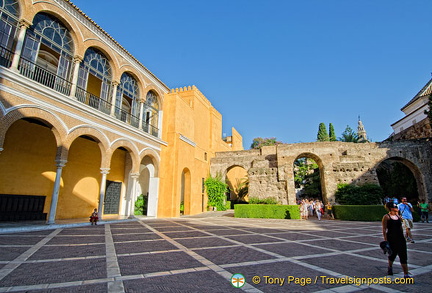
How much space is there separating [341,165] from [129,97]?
19346mm

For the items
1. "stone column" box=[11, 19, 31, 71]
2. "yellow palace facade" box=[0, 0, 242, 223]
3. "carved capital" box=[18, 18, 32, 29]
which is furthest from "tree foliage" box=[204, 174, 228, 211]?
"carved capital" box=[18, 18, 32, 29]

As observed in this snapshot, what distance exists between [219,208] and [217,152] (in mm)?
7000

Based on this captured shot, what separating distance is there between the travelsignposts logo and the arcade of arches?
17882 mm

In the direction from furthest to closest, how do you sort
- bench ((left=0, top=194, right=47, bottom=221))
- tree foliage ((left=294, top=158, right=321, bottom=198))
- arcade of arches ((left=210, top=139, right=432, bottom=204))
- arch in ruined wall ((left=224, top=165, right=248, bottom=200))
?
arch in ruined wall ((left=224, top=165, right=248, bottom=200))
tree foliage ((left=294, top=158, right=321, bottom=198))
arcade of arches ((left=210, top=139, right=432, bottom=204))
bench ((left=0, top=194, right=47, bottom=221))

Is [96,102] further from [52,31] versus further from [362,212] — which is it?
[362,212]

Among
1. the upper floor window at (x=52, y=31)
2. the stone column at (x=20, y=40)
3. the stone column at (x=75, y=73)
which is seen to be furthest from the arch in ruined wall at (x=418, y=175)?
the stone column at (x=20, y=40)

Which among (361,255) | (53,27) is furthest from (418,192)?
(53,27)

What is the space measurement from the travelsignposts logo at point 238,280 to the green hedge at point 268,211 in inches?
523

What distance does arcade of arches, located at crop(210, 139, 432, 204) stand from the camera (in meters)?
19.4

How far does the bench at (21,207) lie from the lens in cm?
1009

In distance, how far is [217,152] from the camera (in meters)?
25.9

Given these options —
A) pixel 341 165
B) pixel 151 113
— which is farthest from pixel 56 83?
pixel 341 165

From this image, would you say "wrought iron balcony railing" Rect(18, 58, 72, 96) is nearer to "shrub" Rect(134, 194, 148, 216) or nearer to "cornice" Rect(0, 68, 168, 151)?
"cornice" Rect(0, 68, 168, 151)

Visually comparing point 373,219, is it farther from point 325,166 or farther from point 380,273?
point 380,273
